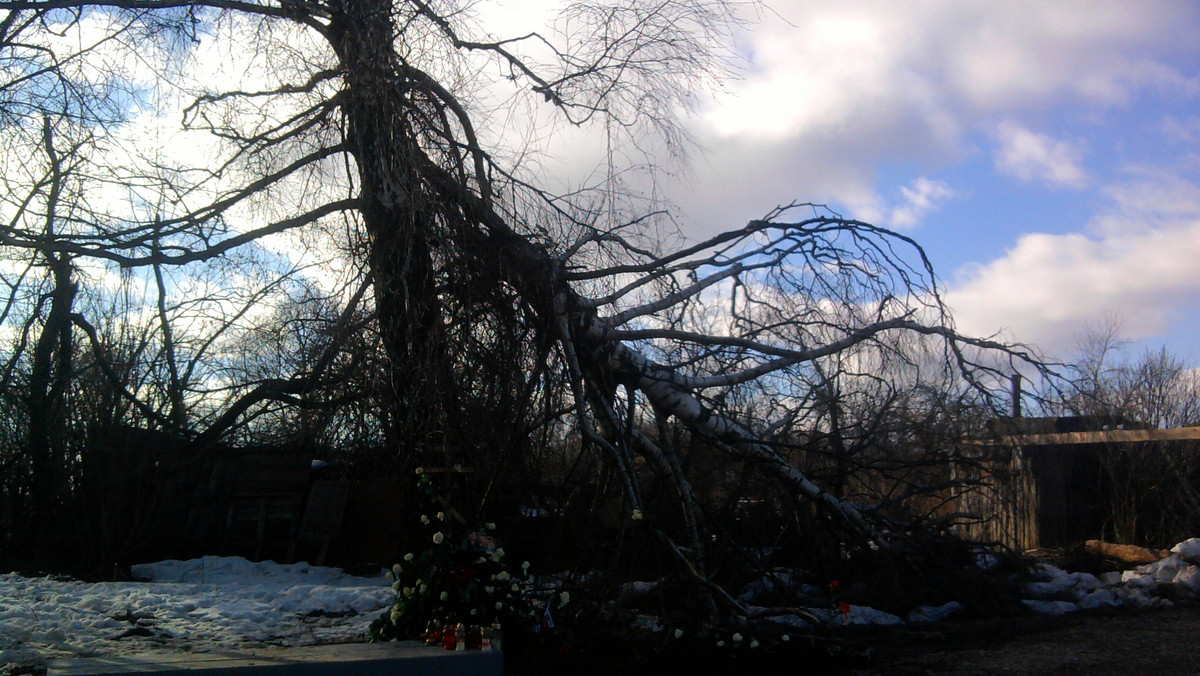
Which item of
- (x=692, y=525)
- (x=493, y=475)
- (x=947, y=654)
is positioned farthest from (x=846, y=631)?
(x=493, y=475)

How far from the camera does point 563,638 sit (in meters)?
6.10

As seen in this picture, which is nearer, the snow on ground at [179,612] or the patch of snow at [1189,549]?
the snow on ground at [179,612]

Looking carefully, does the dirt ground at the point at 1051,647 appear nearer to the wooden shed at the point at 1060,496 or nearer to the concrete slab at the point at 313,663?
the concrete slab at the point at 313,663

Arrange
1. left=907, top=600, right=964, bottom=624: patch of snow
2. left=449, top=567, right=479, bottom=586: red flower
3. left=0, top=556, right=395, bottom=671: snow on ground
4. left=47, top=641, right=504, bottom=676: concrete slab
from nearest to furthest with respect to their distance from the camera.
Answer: left=47, top=641, right=504, bottom=676: concrete slab
left=449, top=567, right=479, bottom=586: red flower
left=0, top=556, right=395, bottom=671: snow on ground
left=907, top=600, right=964, bottom=624: patch of snow

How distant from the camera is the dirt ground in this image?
233 inches

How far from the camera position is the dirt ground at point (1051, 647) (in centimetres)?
592

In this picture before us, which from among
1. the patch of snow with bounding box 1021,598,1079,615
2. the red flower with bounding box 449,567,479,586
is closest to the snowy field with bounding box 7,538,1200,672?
the patch of snow with bounding box 1021,598,1079,615

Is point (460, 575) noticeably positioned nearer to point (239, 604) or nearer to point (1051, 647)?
point (239, 604)

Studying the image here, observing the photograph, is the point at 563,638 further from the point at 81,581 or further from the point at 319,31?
the point at 81,581

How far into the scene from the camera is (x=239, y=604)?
834 cm

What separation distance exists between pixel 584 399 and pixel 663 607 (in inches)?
64.9

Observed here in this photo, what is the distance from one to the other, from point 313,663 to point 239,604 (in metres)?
3.97

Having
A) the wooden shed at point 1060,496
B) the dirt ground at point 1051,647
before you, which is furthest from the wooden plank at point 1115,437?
the dirt ground at point 1051,647

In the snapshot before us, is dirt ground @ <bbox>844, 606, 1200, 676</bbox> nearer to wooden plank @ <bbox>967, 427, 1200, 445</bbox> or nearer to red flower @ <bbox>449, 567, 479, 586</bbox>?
red flower @ <bbox>449, 567, 479, 586</bbox>
